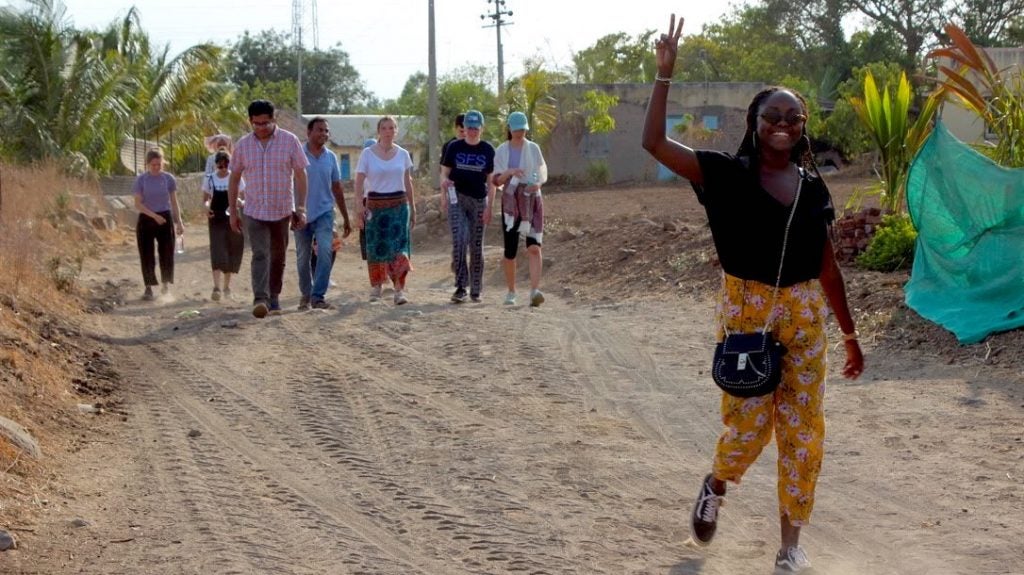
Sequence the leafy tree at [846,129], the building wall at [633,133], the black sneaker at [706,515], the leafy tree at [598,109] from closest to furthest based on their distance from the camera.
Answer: the black sneaker at [706,515]
the leafy tree at [598,109]
the leafy tree at [846,129]
the building wall at [633,133]

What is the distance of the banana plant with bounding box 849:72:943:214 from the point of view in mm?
12391

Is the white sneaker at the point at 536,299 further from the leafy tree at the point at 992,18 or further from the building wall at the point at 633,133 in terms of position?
the leafy tree at the point at 992,18

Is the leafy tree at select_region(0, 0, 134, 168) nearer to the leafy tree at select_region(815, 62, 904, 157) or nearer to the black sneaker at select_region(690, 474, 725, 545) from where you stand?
the leafy tree at select_region(815, 62, 904, 157)

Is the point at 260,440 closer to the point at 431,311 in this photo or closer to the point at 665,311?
the point at 431,311

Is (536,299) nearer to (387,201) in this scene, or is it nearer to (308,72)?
(387,201)

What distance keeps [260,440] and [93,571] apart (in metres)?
2.15

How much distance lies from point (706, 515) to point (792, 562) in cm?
37

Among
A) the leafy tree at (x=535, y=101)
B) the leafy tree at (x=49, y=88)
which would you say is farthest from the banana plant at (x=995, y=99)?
the leafy tree at (x=535, y=101)

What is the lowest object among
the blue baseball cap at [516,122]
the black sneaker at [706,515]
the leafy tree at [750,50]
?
the black sneaker at [706,515]

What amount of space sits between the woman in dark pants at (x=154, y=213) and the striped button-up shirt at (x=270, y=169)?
2.49 m

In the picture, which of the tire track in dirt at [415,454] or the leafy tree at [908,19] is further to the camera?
the leafy tree at [908,19]

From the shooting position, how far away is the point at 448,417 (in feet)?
24.7

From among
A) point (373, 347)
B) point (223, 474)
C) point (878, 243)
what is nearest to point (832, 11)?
point (878, 243)

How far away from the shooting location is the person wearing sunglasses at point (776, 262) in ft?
15.1
